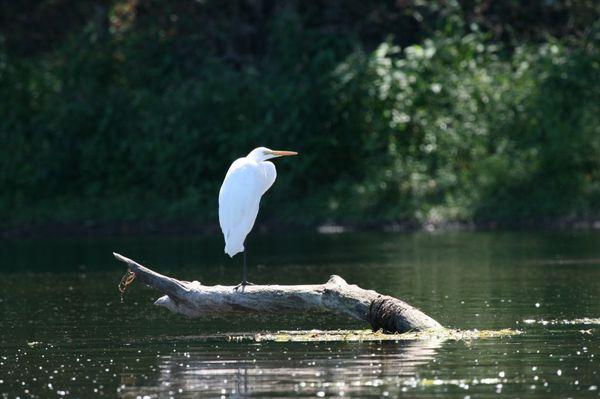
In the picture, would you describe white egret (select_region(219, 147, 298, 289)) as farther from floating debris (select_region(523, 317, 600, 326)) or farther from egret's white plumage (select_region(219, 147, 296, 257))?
floating debris (select_region(523, 317, 600, 326))

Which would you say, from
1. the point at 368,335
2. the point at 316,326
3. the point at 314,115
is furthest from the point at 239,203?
the point at 314,115

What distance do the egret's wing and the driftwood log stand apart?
136cm

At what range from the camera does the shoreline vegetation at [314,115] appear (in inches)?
1109

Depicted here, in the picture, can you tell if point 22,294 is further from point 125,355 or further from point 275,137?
point 275,137

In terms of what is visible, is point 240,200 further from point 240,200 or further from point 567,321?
point 567,321

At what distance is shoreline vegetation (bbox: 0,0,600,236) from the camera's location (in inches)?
1109

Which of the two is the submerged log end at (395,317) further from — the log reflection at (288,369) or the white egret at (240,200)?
the white egret at (240,200)

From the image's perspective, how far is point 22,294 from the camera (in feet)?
56.9

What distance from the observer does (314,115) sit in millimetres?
30266

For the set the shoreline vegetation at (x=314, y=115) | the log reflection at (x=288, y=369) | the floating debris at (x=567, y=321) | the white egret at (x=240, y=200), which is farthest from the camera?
the shoreline vegetation at (x=314, y=115)

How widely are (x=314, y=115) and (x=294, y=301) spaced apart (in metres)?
18.3

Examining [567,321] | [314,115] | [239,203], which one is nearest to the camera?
[567,321]

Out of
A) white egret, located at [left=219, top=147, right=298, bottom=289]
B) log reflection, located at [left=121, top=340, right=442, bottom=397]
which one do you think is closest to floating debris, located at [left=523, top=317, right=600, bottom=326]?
log reflection, located at [left=121, top=340, right=442, bottom=397]

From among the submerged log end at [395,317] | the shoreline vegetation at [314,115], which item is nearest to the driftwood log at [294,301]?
the submerged log end at [395,317]
